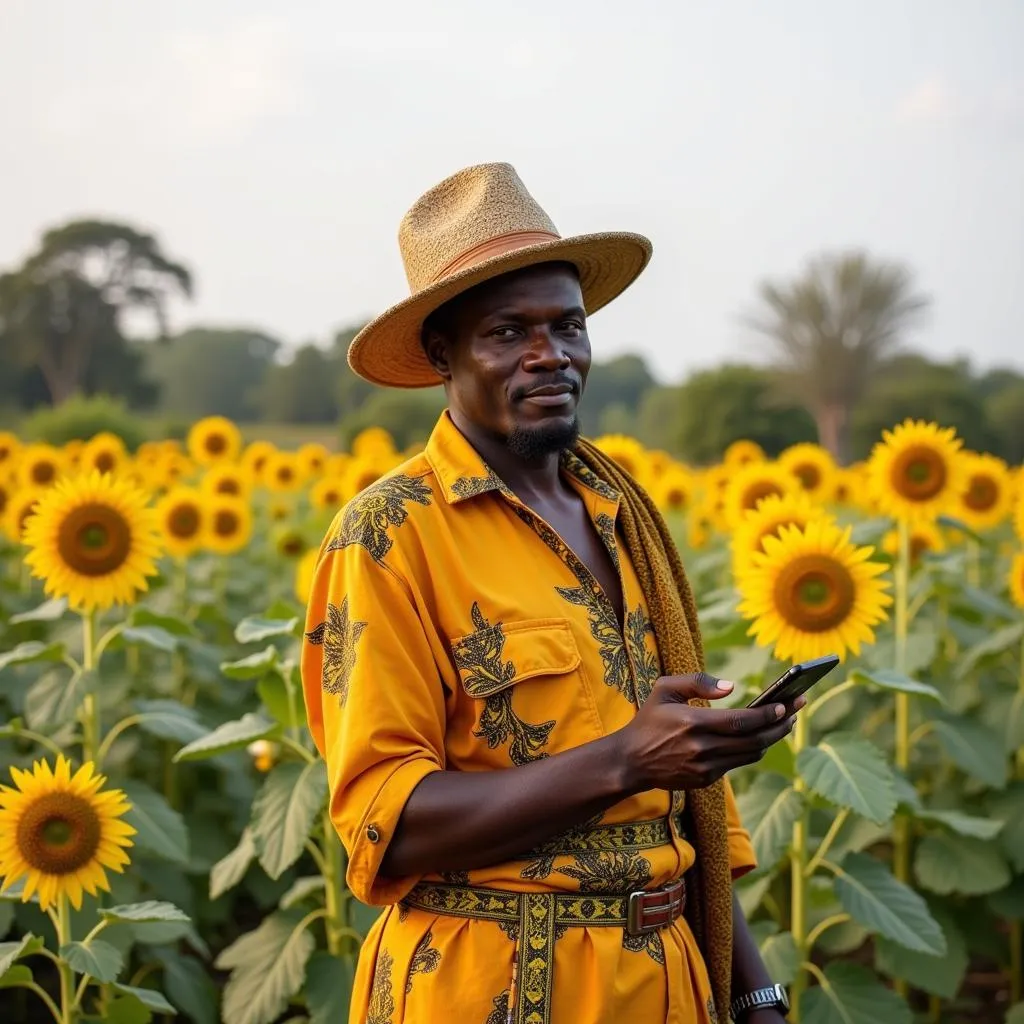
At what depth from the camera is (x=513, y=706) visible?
7.39ft

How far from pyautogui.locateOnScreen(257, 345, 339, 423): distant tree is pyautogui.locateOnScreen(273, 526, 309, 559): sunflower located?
8802 mm

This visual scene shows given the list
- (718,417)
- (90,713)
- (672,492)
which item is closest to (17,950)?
(90,713)

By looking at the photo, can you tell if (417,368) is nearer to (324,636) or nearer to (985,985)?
(324,636)

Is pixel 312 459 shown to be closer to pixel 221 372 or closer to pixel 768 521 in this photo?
pixel 768 521

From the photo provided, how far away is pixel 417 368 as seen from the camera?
2.83 metres

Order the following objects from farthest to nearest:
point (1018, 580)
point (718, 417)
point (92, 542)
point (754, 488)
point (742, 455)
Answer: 1. point (718, 417)
2. point (742, 455)
3. point (754, 488)
4. point (1018, 580)
5. point (92, 542)

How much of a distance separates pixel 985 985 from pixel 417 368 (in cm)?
414

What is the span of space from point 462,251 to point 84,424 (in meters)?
13.7

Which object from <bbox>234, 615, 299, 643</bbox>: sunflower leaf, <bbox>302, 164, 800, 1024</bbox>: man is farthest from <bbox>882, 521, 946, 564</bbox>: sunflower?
<bbox>302, 164, 800, 1024</bbox>: man

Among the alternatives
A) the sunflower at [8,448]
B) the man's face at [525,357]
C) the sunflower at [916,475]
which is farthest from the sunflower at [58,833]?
the sunflower at [8,448]

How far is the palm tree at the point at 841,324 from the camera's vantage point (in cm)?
3306

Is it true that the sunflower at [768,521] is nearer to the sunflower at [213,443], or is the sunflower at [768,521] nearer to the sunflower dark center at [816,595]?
the sunflower dark center at [816,595]

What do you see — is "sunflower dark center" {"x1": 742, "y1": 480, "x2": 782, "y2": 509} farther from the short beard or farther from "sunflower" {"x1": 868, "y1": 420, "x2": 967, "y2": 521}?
the short beard

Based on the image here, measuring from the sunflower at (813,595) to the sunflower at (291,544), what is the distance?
16.9 feet
